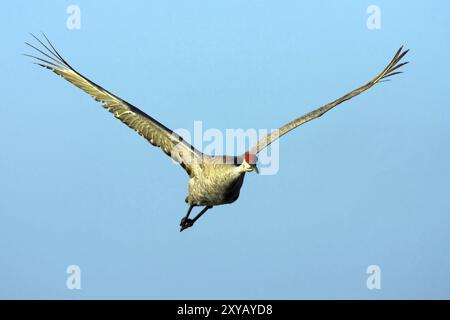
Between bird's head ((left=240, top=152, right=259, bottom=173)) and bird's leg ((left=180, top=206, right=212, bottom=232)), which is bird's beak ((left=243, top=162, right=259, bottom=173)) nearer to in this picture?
bird's head ((left=240, top=152, right=259, bottom=173))

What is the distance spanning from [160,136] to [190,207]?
2.18 metres

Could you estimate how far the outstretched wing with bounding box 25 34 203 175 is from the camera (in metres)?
30.5

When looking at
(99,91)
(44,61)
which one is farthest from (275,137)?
(44,61)

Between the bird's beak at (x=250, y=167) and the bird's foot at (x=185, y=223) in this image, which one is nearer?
the bird's beak at (x=250, y=167)

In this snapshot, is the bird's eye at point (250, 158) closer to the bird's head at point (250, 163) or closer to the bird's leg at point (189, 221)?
the bird's head at point (250, 163)

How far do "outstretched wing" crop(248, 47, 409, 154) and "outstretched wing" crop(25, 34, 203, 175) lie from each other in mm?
1924

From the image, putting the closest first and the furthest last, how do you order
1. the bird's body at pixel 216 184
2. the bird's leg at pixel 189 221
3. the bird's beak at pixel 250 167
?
the bird's beak at pixel 250 167, the bird's body at pixel 216 184, the bird's leg at pixel 189 221

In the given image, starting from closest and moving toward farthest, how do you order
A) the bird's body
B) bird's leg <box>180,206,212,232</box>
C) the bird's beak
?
the bird's beak, the bird's body, bird's leg <box>180,206,212,232</box>

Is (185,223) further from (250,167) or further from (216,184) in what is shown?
(250,167)

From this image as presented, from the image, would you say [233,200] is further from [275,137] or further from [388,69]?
[388,69]

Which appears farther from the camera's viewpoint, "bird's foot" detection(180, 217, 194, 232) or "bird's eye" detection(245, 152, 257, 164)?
"bird's foot" detection(180, 217, 194, 232)

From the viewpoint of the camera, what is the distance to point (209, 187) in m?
29.5

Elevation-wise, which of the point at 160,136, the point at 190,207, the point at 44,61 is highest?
the point at 44,61

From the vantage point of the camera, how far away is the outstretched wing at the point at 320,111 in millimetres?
29141
